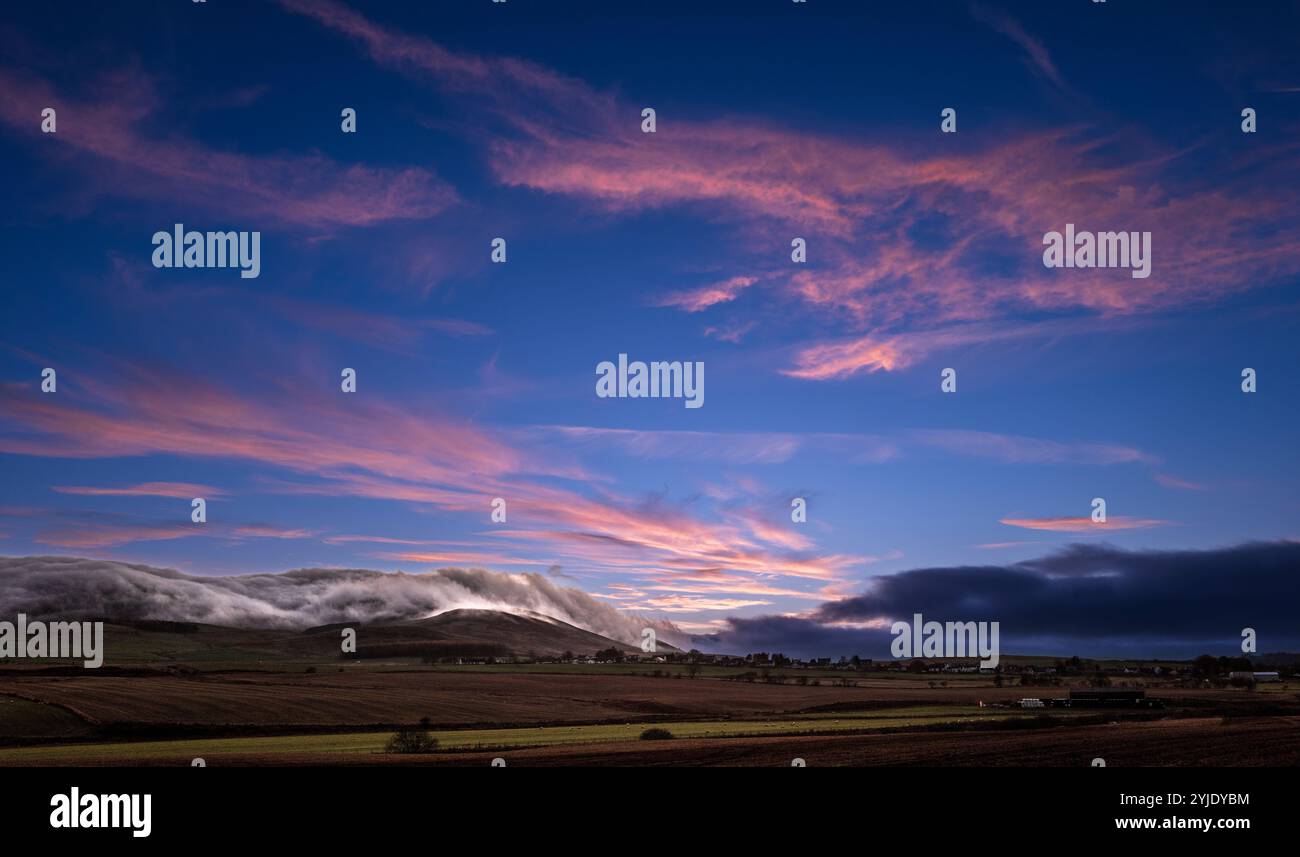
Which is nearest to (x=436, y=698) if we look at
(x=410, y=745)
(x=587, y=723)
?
(x=587, y=723)

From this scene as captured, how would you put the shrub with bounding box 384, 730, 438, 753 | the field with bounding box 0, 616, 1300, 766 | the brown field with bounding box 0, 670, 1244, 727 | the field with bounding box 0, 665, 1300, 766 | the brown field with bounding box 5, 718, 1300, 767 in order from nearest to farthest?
1. the brown field with bounding box 5, 718, 1300, 767
2. the field with bounding box 0, 616, 1300, 766
3. the field with bounding box 0, 665, 1300, 766
4. the shrub with bounding box 384, 730, 438, 753
5. the brown field with bounding box 0, 670, 1244, 727

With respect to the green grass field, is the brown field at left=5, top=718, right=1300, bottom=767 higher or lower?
higher

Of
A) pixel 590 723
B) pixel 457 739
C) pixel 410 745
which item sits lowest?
pixel 590 723

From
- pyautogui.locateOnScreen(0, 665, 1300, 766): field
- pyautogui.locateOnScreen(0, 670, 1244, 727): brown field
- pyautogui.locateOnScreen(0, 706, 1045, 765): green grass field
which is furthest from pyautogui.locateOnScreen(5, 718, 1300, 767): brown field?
pyautogui.locateOnScreen(0, 670, 1244, 727): brown field

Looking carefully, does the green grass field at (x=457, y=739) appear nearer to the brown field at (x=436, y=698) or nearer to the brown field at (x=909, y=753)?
the brown field at (x=909, y=753)

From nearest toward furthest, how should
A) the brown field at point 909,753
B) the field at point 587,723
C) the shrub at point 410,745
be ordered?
the brown field at point 909,753
the field at point 587,723
the shrub at point 410,745

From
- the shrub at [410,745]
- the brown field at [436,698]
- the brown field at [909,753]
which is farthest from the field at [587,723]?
the shrub at [410,745]

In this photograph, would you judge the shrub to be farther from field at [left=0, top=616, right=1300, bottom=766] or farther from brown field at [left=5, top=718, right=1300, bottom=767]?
brown field at [left=5, top=718, right=1300, bottom=767]

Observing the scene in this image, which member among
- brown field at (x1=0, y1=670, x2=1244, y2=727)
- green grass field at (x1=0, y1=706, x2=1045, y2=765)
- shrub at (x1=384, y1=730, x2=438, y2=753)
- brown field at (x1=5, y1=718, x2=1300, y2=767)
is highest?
brown field at (x1=5, y1=718, x2=1300, y2=767)

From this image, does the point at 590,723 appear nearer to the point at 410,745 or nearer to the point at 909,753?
the point at 410,745

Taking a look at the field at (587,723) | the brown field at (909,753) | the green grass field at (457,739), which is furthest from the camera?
the green grass field at (457,739)
